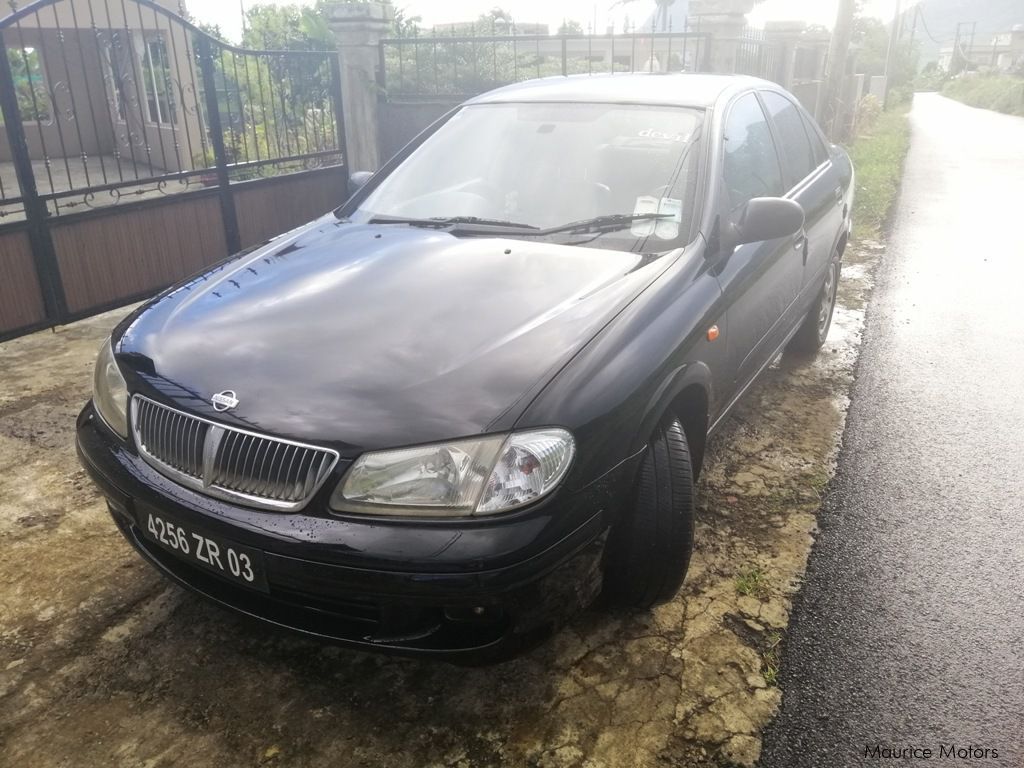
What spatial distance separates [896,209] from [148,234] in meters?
9.23

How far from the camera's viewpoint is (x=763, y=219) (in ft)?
10.5

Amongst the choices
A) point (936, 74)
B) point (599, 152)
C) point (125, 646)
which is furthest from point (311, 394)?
point (936, 74)

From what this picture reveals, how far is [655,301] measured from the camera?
2652mm

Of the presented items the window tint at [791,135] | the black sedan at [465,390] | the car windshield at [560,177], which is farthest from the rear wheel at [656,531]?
the window tint at [791,135]

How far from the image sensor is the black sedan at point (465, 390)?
2.09 m

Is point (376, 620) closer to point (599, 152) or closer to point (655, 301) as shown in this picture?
point (655, 301)

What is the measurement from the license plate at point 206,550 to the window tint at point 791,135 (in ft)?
10.9

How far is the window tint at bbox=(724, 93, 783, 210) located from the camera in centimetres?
344

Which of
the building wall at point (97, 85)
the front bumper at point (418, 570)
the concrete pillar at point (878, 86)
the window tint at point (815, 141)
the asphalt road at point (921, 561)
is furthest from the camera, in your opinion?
the concrete pillar at point (878, 86)

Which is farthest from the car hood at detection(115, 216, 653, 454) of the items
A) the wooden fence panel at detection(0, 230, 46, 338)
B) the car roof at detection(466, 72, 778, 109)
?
the wooden fence panel at detection(0, 230, 46, 338)

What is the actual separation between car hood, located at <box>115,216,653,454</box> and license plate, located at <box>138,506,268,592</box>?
32cm

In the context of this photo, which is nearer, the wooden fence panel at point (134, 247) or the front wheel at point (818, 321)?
the front wheel at point (818, 321)

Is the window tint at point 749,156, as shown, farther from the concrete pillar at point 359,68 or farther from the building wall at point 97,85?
the building wall at point 97,85

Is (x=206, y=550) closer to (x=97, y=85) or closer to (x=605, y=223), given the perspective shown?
(x=605, y=223)
